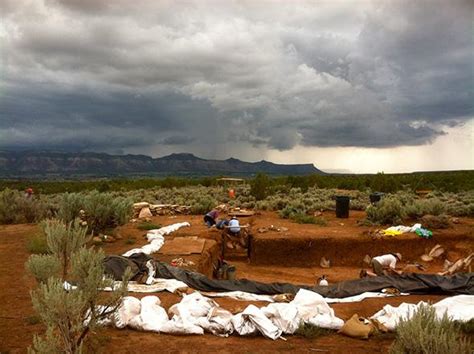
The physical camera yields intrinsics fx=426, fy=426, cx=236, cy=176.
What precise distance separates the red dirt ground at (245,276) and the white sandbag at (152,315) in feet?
0.38

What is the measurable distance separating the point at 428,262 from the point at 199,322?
880cm

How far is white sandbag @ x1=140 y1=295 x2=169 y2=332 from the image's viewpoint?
17.8 ft

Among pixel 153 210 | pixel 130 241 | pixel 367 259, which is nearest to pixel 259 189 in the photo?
pixel 153 210

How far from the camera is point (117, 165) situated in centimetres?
16838

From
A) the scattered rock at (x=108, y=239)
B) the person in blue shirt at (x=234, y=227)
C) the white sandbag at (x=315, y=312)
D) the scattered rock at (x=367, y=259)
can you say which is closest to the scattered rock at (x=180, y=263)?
the scattered rock at (x=108, y=239)

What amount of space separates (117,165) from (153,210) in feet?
517

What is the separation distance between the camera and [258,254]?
12.8 metres

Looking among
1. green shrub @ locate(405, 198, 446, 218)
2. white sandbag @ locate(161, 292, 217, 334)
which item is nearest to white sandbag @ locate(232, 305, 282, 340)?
white sandbag @ locate(161, 292, 217, 334)

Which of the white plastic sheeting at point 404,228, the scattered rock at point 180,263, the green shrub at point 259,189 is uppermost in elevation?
the green shrub at point 259,189

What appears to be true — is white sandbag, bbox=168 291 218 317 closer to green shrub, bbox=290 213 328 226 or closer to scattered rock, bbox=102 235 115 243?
scattered rock, bbox=102 235 115 243

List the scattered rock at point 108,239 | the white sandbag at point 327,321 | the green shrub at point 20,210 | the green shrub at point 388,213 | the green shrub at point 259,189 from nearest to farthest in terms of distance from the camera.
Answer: the white sandbag at point 327,321
the scattered rock at point 108,239
the green shrub at point 20,210
the green shrub at point 388,213
the green shrub at point 259,189

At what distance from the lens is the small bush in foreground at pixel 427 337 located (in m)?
3.56

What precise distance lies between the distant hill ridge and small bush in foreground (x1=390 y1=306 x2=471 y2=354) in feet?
472

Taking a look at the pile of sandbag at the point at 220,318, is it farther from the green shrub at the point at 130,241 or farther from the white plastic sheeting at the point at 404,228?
the white plastic sheeting at the point at 404,228
